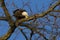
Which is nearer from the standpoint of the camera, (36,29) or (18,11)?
(36,29)

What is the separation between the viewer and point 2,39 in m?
5.32

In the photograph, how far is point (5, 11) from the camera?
490 cm

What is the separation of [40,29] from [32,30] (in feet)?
0.80

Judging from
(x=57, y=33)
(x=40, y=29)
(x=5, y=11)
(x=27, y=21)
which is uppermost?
(x=5, y=11)

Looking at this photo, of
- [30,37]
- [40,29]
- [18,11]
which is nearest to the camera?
[40,29]

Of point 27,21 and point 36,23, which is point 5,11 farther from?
point 36,23

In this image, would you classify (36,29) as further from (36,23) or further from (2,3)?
(2,3)

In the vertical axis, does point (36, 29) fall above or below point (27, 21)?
below

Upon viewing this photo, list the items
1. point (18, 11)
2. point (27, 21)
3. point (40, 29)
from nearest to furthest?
point (27, 21) → point (40, 29) → point (18, 11)

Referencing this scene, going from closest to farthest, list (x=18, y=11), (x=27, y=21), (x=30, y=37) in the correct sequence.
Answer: (x=27, y=21) < (x=30, y=37) < (x=18, y=11)

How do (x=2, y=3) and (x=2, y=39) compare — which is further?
(x=2, y=39)

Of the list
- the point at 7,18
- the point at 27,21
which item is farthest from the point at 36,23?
the point at 7,18

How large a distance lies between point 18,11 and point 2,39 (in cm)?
156

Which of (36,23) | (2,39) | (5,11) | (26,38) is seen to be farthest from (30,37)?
(5,11)
